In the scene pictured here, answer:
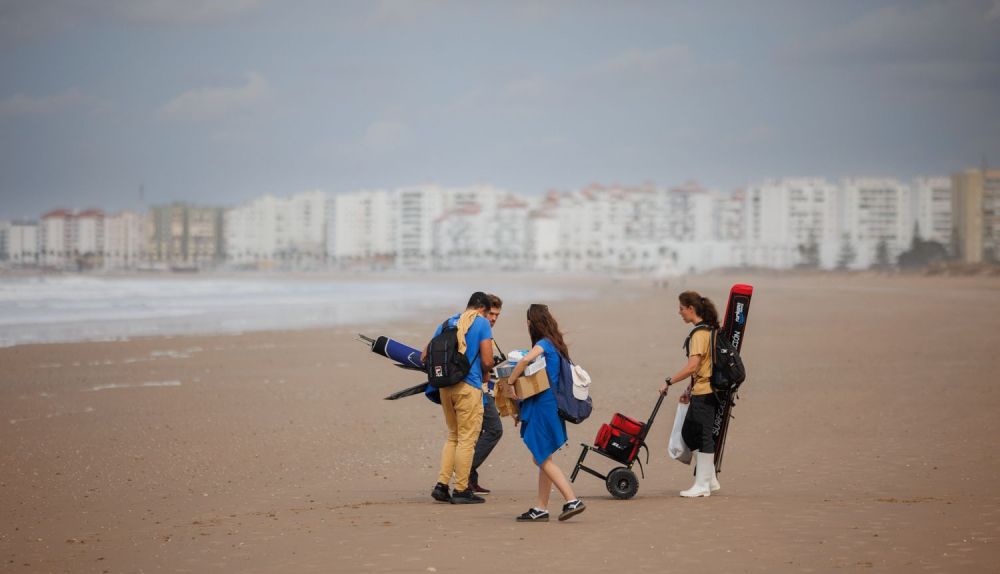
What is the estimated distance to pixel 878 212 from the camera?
147875 millimetres

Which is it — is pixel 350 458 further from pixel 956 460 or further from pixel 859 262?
pixel 859 262

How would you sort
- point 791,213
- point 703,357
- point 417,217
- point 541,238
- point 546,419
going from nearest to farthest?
1. point 546,419
2. point 703,357
3. point 791,213
4. point 541,238
5. point 417,217

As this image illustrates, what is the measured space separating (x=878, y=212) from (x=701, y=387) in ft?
498

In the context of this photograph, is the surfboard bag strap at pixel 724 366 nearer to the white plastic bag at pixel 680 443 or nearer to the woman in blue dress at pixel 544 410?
the white plastic bag at pixel 680 443

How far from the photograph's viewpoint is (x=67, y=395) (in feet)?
39.4

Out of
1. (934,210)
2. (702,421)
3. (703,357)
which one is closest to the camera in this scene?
(703,357)

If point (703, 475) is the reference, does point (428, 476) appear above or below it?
below

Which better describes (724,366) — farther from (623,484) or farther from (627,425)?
(623,484)

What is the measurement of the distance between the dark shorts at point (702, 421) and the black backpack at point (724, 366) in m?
0.13

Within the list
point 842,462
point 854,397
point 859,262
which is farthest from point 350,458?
point 859,262

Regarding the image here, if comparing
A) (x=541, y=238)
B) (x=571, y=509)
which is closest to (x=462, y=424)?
(x=571, y=509)

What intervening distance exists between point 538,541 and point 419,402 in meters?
6.14

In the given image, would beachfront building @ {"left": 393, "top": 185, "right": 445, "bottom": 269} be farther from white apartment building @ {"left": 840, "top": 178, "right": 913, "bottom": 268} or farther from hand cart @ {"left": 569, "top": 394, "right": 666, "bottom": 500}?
hand cart @ {"left": 569, "top": 394, "right": 666, "bottom": 500}

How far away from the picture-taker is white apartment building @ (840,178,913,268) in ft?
481
